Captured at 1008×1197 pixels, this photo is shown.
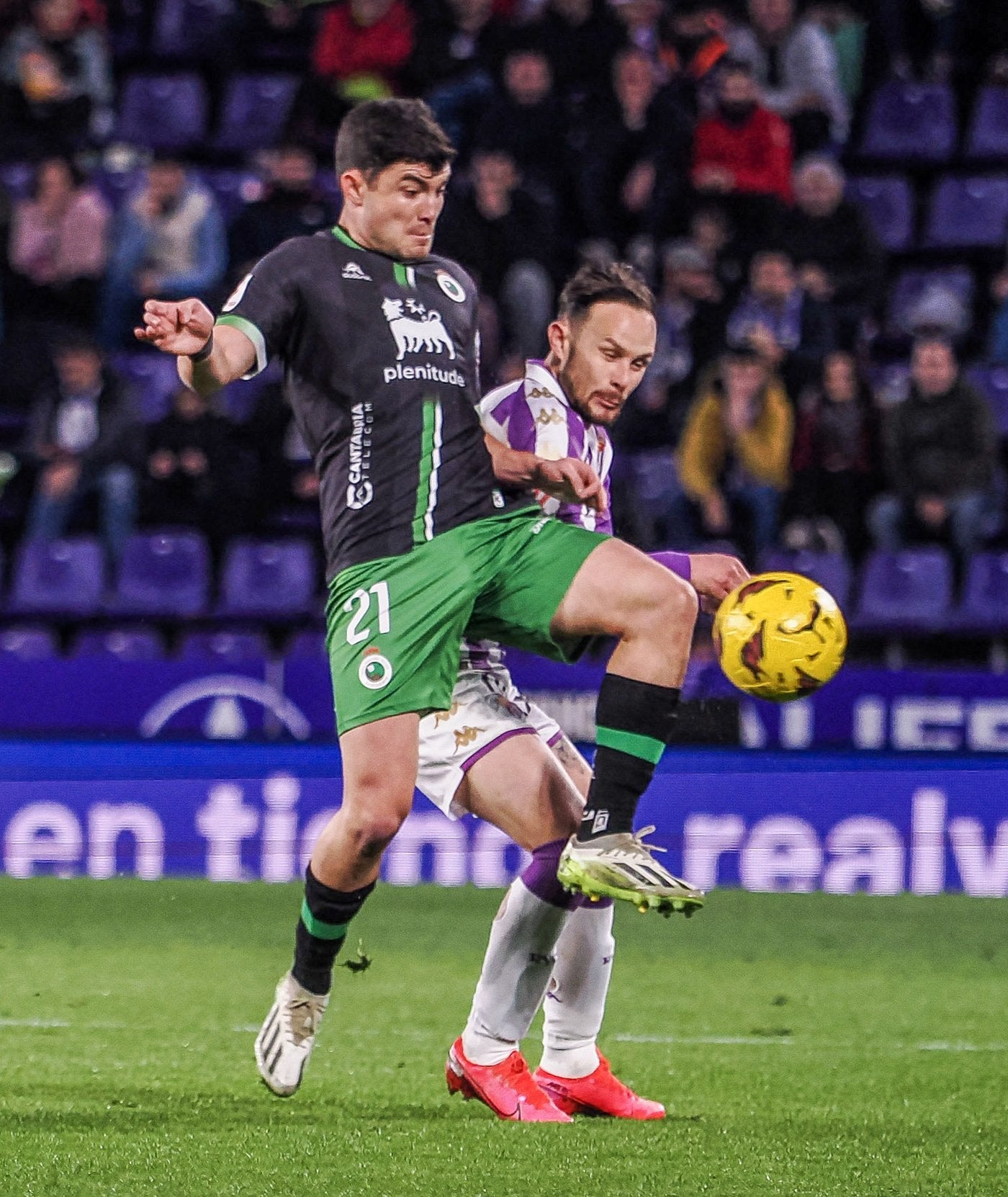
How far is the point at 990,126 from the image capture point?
1433cm

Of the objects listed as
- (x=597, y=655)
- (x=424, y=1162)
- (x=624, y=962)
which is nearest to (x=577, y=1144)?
(x=424, y=1162)

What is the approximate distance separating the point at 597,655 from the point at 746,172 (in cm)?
378

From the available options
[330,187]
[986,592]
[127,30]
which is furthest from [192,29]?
[986,592]

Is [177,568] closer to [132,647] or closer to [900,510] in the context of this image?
[132,647]

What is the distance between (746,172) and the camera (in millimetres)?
13203

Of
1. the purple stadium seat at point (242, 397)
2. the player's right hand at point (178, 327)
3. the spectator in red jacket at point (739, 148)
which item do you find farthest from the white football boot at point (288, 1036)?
the spectator in red jacket at point (739, 148)

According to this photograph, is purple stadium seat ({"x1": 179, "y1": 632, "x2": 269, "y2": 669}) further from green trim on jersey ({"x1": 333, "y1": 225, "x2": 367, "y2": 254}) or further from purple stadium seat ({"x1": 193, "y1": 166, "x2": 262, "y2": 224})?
green trim on jersey ({"x1": 333, "y1": 225, "x2": 367, "y2": 254})

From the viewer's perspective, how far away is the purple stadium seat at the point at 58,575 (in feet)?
40.7

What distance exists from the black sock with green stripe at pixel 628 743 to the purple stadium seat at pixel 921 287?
9.16 meters

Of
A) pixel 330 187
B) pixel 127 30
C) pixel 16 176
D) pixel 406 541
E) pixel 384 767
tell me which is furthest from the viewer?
pixel 127 30

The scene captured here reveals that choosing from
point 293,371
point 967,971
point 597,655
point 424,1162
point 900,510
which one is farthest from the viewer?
point 900,510

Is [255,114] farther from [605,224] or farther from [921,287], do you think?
[921,287]

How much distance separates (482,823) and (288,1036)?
15.0 feet

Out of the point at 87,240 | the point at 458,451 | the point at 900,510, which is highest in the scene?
the point at 458,451
